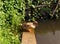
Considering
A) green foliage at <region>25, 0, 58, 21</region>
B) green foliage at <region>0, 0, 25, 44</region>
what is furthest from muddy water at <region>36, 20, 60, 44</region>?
green foliage at <region>0, 0, 25, 44</region>

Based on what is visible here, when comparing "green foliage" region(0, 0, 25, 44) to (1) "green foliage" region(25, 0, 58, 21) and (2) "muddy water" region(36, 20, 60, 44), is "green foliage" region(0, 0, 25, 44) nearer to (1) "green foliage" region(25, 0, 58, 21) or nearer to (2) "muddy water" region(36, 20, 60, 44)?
(1) "green foliage" region(25, 0, 58, 21)

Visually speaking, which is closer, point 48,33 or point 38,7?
point 48,33

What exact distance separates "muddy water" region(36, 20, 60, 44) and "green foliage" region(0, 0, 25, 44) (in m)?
0.76

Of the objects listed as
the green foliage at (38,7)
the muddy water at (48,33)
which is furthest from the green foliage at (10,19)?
the muddy water at (48,33)

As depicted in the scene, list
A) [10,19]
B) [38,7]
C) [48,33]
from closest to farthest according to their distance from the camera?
1. [10,19]
2. [48,33]
3. [38,7]

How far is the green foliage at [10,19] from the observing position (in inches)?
234

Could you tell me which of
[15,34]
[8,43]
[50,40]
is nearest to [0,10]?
[15,34]

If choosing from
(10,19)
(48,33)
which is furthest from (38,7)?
(10,19)

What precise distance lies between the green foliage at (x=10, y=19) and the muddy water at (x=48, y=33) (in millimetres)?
761

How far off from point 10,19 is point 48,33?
1.44 m

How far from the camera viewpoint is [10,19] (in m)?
6.71

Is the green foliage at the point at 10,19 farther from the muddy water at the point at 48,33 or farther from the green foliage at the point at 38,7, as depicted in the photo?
the muddy water at the point at 48,33

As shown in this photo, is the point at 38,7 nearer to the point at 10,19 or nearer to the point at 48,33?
the point at 48,33

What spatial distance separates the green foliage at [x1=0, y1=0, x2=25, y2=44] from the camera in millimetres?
5938
